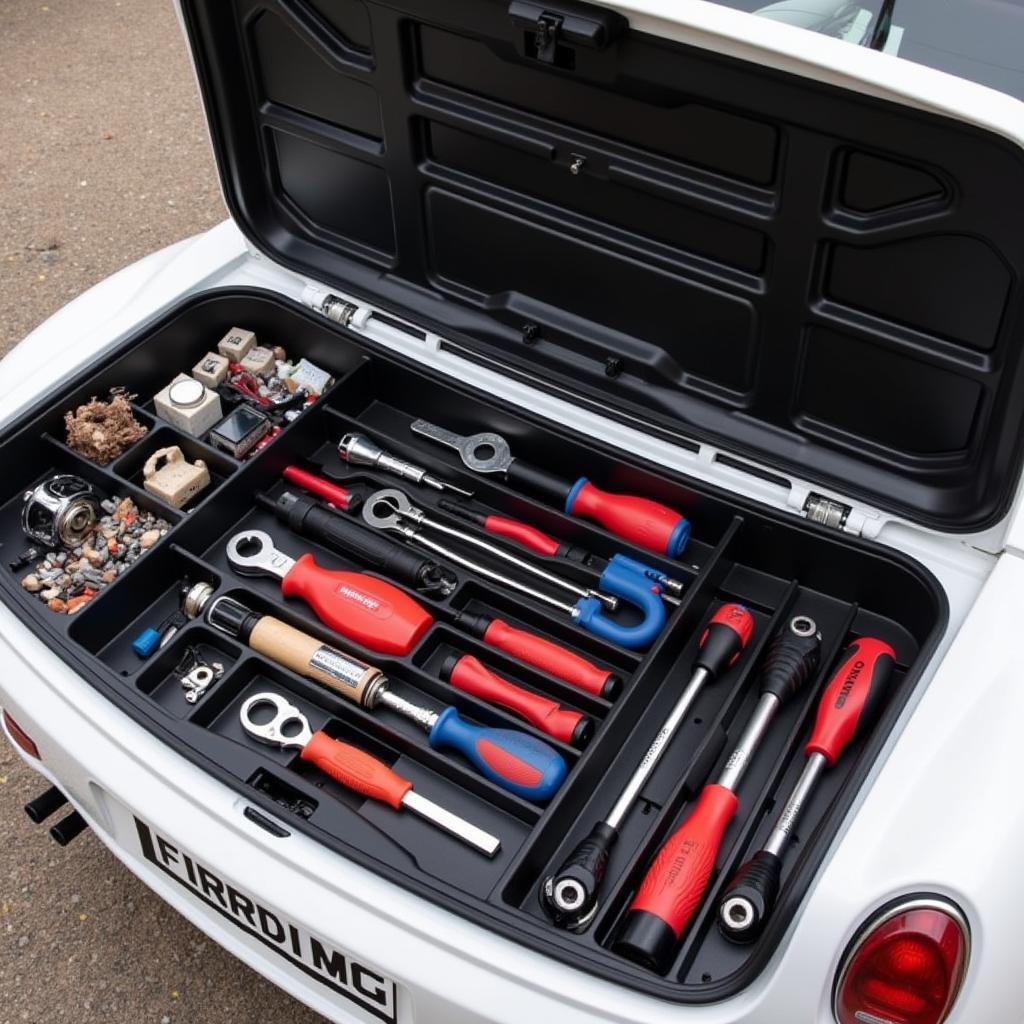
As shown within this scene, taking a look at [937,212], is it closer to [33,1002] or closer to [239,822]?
[239,822]

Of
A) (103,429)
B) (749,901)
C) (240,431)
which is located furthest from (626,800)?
(103,429)

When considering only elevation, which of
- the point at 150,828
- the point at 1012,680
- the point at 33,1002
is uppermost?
the point at 1012,680

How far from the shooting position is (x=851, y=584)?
6.45 feet

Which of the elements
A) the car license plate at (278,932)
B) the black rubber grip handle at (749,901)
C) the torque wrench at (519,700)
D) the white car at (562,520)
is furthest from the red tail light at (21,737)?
the black rubber grip handle at (749,901)

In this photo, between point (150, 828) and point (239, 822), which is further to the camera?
point (150, 828)

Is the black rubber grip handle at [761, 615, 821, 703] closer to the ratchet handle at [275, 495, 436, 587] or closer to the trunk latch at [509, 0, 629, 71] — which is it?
the ratchet handle at [275, 495, 436, 587]

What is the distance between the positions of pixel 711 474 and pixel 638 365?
23cm

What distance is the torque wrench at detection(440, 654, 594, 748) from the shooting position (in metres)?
1.84

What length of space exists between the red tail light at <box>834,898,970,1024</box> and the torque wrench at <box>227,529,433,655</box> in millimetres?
877

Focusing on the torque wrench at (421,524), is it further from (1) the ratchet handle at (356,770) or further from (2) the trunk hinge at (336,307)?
(1) the ratchet handle at (356,770)

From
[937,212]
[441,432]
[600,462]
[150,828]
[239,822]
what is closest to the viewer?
[937,212]

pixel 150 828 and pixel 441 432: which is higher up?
pixel 441 432

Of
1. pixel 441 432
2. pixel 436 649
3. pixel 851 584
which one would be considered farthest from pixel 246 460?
pixel 851 584

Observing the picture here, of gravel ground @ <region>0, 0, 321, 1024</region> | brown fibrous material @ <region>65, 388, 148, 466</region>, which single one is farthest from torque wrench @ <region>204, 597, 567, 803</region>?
gravel ground @ <region>0, 0, 321, 1024</region>
